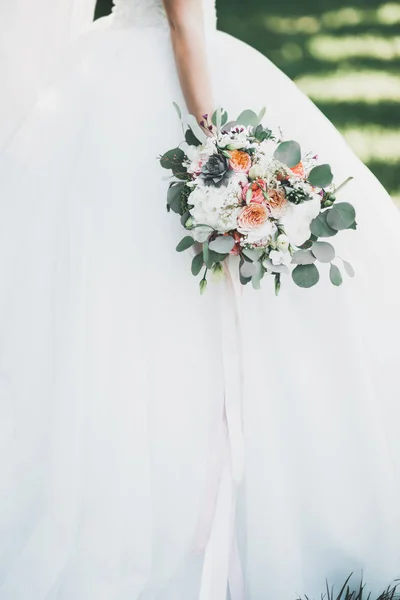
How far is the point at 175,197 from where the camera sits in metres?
1.39

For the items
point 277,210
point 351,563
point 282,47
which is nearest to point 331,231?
point 277,210

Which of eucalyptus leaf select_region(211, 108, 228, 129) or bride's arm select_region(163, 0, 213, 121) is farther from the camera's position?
bride's arm select_region(163, 0, 213, 121)

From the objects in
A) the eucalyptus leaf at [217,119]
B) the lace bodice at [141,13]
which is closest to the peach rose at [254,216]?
the eucalyptus leaf at [217,119]

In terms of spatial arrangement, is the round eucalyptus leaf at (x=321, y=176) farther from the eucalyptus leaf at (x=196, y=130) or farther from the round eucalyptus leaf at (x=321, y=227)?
the eucalyptus leaf at (x=196, y=130)

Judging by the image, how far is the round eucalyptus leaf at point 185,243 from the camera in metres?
1.39

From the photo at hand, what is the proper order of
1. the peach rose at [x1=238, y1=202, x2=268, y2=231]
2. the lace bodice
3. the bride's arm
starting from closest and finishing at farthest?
the peach rose at [x1=238, y1=202, x2=268, y2=231] < the bride's arm < the lace bodice

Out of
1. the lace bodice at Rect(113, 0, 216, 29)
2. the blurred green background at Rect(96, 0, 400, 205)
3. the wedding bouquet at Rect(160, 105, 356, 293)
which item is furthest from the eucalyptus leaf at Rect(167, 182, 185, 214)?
the blurred green background at Rect(96, 0, 400, 205)

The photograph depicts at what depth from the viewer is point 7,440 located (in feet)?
4.88

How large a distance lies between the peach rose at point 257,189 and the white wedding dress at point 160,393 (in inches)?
9.7

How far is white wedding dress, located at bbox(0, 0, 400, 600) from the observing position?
1.40 m

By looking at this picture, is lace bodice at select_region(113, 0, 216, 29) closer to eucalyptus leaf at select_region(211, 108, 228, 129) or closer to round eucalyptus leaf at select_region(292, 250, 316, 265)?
eucalyptus leaf at select_region(211, 108, 228, 129)

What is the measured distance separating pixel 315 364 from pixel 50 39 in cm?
107

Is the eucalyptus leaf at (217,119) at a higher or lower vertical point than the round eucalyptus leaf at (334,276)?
higher

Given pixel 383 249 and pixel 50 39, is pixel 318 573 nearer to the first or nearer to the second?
pixel 383 249
